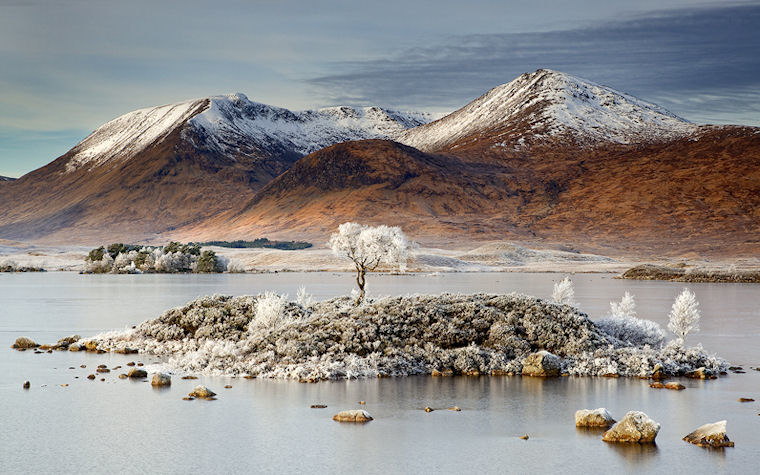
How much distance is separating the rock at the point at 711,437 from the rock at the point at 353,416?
18.2 feet

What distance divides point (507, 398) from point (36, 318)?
24.4 metres

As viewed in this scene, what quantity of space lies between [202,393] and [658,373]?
434 inches

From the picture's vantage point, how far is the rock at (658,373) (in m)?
20.6

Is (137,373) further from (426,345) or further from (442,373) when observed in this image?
(442,373)

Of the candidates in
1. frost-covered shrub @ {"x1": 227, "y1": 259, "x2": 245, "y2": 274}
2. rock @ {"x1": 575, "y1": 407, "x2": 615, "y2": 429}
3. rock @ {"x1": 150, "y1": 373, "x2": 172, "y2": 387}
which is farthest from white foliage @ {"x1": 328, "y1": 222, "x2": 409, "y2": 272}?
frost-covered shrub @ {"x1": 227, "y1": 259, "x2": 245, "y2": 274}

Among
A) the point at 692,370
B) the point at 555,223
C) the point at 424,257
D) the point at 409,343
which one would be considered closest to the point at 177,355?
the point at 409,343

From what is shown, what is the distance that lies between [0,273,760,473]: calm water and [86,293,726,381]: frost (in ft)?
2.94

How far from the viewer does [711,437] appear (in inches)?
540

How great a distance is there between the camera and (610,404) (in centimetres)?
1717

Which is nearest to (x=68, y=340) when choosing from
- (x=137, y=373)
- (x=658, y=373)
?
(x=137, y=373)

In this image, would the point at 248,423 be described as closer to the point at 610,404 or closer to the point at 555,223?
the point at 610,404

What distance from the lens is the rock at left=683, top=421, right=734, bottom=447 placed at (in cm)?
1364

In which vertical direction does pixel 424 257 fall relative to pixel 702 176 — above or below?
below

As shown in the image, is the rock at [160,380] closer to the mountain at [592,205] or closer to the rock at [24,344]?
the rock at [24,344]
